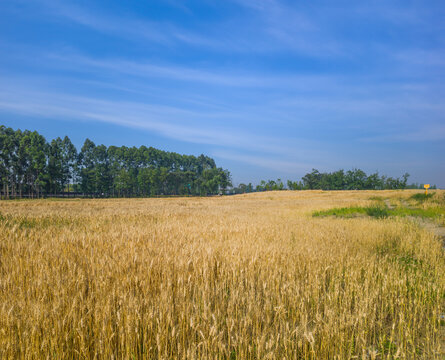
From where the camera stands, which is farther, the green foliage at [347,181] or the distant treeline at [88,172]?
the green foliage at [347,181]

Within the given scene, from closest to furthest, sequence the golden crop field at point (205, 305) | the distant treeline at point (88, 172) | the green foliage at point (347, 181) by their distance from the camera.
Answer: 1. the golden crop field at point (205, 305)
2. the distant treeline at point (88, 172)
3. the green foliage at point (347, 181)

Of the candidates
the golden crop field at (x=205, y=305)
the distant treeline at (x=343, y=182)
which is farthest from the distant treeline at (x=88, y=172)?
the golden crop field at (x=205, y=305)

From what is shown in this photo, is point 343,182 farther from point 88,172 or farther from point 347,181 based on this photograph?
point 88,172

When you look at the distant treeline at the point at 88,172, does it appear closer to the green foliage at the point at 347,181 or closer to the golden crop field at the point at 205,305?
the green foliage at the point at 347,181

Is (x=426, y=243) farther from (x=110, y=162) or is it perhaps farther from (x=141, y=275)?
(x=110, y=162)

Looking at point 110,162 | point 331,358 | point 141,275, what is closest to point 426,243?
point 331,358

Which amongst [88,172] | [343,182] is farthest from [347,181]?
[88,172]

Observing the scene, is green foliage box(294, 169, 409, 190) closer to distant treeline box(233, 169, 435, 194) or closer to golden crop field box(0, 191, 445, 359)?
distant treeline box(233, 169, 435, 194)

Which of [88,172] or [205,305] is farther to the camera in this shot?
[88,172]

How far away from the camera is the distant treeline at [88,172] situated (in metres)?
66.7

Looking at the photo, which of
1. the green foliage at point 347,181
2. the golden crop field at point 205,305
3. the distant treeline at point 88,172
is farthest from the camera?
the green foliage at point 347,181

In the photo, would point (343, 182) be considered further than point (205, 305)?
Yes

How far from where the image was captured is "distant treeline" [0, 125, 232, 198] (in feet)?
219

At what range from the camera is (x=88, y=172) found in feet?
281
